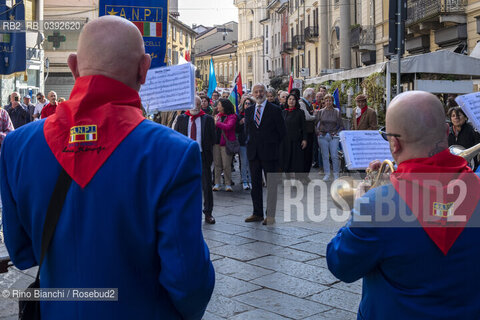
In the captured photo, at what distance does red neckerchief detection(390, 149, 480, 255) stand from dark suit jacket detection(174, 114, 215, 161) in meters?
6.58

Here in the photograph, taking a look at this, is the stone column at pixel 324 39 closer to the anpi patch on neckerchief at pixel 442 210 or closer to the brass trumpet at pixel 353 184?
the brass trumpet at pixel 353 184

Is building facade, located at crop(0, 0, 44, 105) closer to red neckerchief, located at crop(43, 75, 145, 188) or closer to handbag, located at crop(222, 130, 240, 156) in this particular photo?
handbag, located at crop(222, 130, 240, 156)

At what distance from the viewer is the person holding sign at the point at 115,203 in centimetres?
176

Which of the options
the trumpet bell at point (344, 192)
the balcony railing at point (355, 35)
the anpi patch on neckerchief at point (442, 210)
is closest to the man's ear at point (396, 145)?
the anpi patch on neckerchief at point (442, 210)

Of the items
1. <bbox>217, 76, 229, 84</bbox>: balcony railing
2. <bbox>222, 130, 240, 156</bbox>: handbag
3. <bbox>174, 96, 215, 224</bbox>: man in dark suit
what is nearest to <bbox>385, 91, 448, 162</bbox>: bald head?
<bbox>174, 96, 215, 224</bbox>: man in dark suit

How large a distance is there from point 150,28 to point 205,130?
111 inches

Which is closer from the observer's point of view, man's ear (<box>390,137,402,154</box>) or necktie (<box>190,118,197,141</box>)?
man's ear (<box>390,137,402,154</box>)

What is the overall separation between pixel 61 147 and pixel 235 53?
303ft

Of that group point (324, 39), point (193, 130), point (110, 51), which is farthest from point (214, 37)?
point (110, 51)

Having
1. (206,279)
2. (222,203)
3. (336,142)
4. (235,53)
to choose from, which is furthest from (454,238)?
(235,53)

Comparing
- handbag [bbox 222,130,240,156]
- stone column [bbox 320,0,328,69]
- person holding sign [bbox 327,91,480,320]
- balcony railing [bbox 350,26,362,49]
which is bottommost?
person holding sign [bbox 327,91,480,320]

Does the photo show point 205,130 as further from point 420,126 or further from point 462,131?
point 420,126

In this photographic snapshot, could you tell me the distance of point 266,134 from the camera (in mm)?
8359

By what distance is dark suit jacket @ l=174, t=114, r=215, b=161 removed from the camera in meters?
8.64
